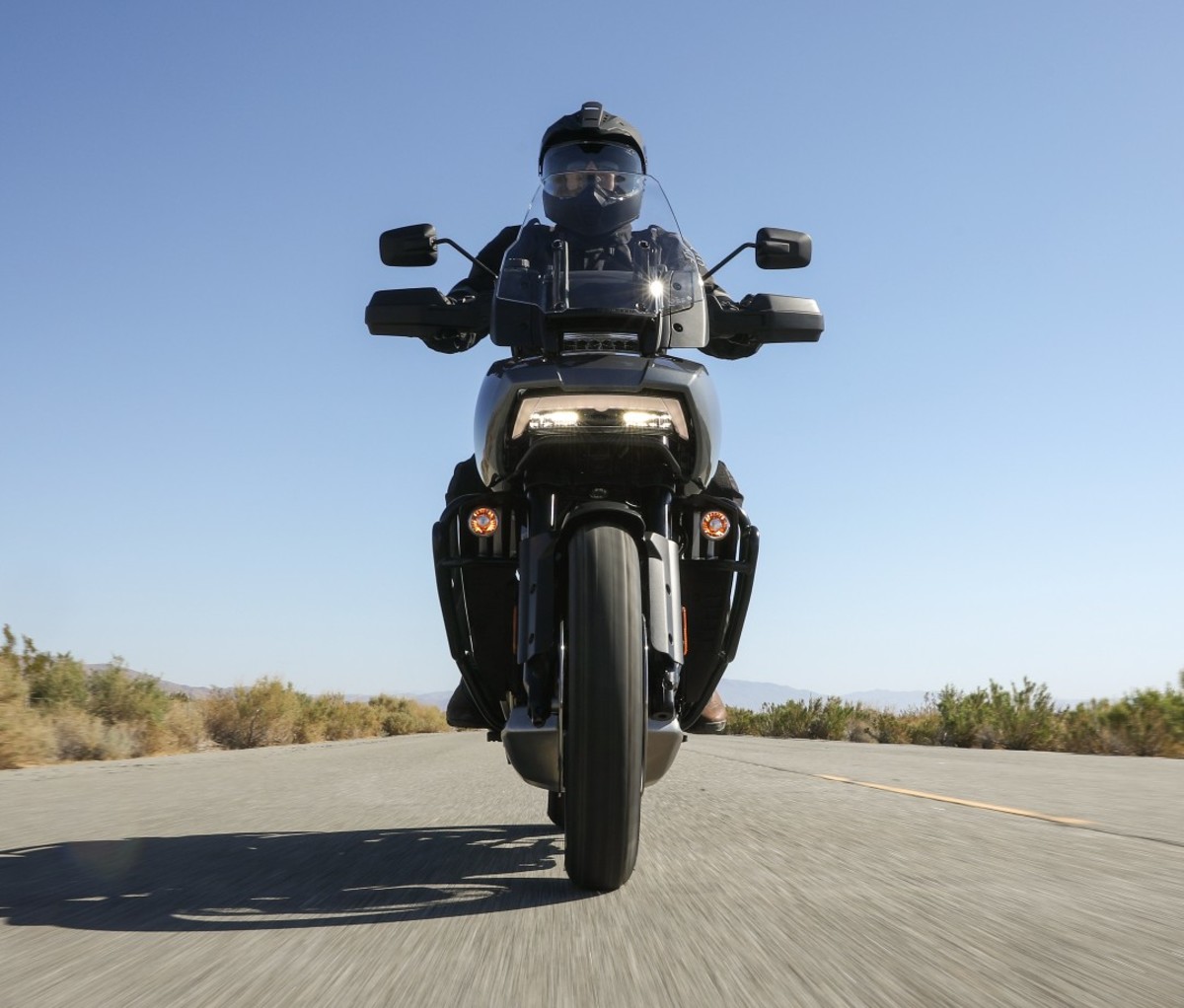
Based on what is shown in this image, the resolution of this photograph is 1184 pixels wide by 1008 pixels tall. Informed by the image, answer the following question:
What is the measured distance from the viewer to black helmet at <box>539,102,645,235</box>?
507 cm

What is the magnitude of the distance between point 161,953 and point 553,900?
3.98ft

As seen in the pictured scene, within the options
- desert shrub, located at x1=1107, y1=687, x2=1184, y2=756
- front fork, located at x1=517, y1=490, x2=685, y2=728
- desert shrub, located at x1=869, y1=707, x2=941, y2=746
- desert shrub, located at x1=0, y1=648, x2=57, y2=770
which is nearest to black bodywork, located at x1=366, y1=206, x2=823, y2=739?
front fork, located at x1=517, y1=490, x2=685, y2=728

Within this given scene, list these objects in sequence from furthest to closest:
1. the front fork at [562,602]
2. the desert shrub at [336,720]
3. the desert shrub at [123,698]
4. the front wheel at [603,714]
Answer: the desert shrub at [336,720]
the desert shrub at [123,698]
the front fork at [562,602]
the front wheel at [603,714]

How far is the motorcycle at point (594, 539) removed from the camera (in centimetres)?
350

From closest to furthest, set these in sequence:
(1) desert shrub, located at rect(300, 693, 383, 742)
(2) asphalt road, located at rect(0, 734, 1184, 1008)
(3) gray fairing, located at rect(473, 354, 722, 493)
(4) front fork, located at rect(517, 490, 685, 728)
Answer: (2) asphalt road, located at rect(0, 734, 1184, 1008) → (4) front fork, located at rect(517, 490, 685, 728) → (3) gray fairing, located at rect(473, 354, 722, 493) → (1) desert shrub, located at rect(300, 693, 383, 742)

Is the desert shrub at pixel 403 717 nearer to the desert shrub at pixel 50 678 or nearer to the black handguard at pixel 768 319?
the desert shrub at pixel 50 678

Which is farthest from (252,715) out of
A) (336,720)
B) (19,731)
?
(19,731)

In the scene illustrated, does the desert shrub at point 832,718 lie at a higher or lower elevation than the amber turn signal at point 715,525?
lower

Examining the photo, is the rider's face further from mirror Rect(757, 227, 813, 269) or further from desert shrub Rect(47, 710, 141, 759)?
desert shrub Rect(47, 710, 141, 759)

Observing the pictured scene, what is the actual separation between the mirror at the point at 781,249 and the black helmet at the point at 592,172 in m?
0.60

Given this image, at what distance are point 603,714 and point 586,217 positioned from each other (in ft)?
8.34

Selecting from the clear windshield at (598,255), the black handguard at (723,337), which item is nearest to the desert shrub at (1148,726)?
the black handguard at (723,337)

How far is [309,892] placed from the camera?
3865 mm

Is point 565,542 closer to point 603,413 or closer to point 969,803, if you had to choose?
point 603,413
